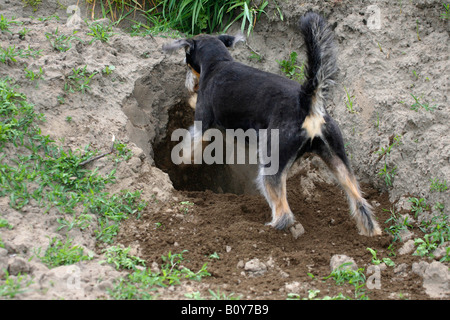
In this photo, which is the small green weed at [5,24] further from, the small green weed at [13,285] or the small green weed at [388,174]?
the small green weed at [388,174]

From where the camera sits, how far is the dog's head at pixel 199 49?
566cm

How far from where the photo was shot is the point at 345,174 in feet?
14.4

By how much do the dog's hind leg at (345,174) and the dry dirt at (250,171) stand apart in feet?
0.51

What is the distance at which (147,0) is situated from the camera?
712 centimetres

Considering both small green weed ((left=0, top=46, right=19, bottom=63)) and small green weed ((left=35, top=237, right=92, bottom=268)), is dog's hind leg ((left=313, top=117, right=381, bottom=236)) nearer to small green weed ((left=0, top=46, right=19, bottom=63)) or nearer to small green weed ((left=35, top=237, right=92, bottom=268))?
Answer: small green weed ((left=35, top=237, right=92, bottom=268))

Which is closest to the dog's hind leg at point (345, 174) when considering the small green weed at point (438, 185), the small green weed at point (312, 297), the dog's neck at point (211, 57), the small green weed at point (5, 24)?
the small green weed at point (438, 185)

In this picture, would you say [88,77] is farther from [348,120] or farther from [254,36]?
[348,120]

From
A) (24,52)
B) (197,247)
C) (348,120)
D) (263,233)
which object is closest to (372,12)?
(348,120)

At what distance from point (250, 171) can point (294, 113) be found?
8.79 ft

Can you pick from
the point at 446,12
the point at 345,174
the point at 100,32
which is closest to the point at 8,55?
the point at 100,32

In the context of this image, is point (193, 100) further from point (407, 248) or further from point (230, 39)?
point (407, 248)

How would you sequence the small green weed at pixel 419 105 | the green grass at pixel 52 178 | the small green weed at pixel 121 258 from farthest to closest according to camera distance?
the small green weed at pixel 419 105, the green grass at pixel 52 178, the small green weed at pixel 121 258

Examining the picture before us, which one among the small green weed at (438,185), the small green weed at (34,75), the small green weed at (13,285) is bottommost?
the small green weed at (13,285)

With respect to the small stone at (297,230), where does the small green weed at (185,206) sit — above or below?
above
